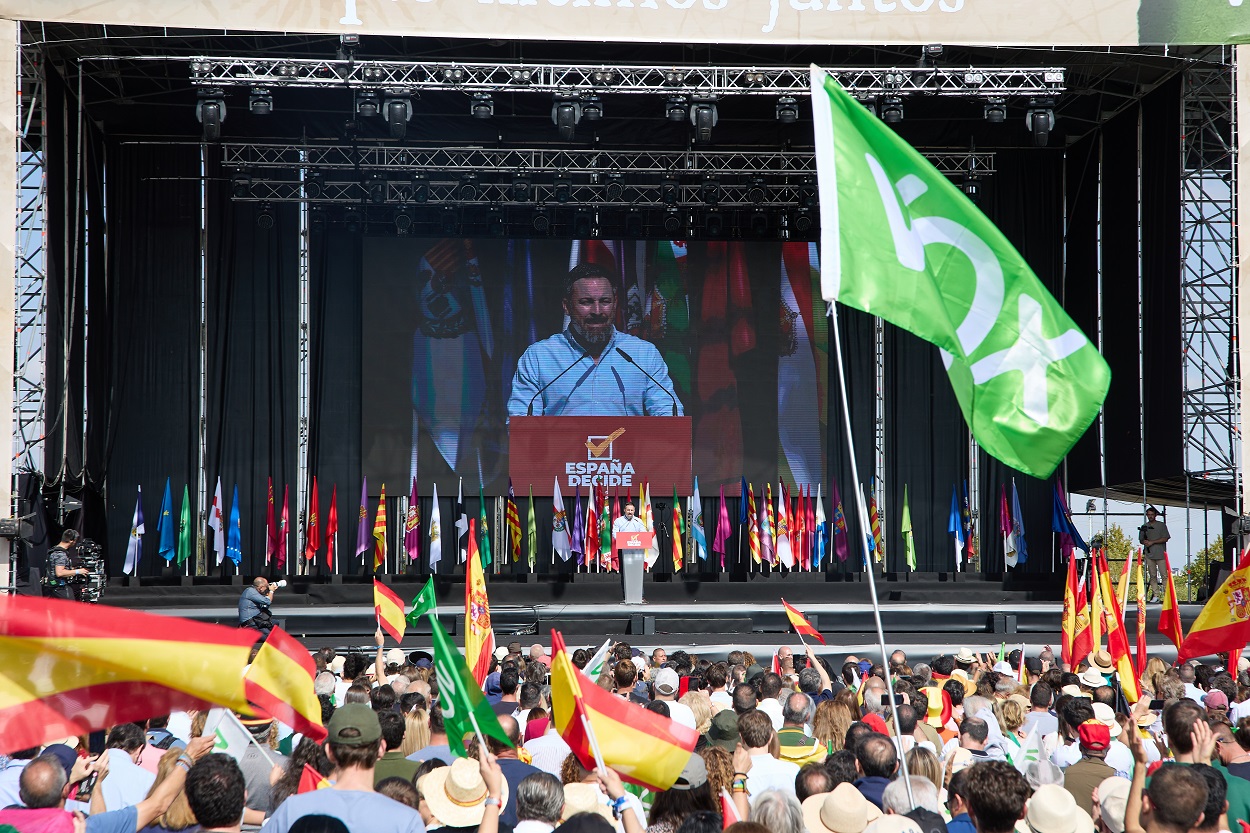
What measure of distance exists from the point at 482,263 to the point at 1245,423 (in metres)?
12.0

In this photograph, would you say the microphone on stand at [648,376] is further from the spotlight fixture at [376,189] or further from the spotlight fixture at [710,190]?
the spotlight fixture at [376,189]

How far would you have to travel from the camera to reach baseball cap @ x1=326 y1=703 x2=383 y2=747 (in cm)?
388

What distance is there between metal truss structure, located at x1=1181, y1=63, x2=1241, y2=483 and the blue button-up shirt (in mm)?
8077

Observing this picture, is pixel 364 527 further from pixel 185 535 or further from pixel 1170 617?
pixel 1170 617

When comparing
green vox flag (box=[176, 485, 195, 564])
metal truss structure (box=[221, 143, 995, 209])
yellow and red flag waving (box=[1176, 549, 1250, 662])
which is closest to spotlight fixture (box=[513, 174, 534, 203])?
metal truss structure (box=[221, 143, 995, 209])

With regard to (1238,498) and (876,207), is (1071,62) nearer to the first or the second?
(1238,498)

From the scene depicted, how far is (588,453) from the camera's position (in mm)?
22438

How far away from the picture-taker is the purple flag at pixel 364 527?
71.9 ft

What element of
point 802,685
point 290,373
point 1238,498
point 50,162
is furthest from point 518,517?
point 802,685

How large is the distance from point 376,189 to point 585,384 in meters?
4.64

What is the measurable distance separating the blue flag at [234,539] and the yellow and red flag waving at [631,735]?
18211 mm

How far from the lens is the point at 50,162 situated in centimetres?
1756

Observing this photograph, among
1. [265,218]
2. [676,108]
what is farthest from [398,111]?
[265,218]

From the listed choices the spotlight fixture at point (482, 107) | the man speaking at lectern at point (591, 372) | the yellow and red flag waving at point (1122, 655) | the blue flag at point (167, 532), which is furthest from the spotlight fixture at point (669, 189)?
the yellow and red flag waving at point (1122, 655)
